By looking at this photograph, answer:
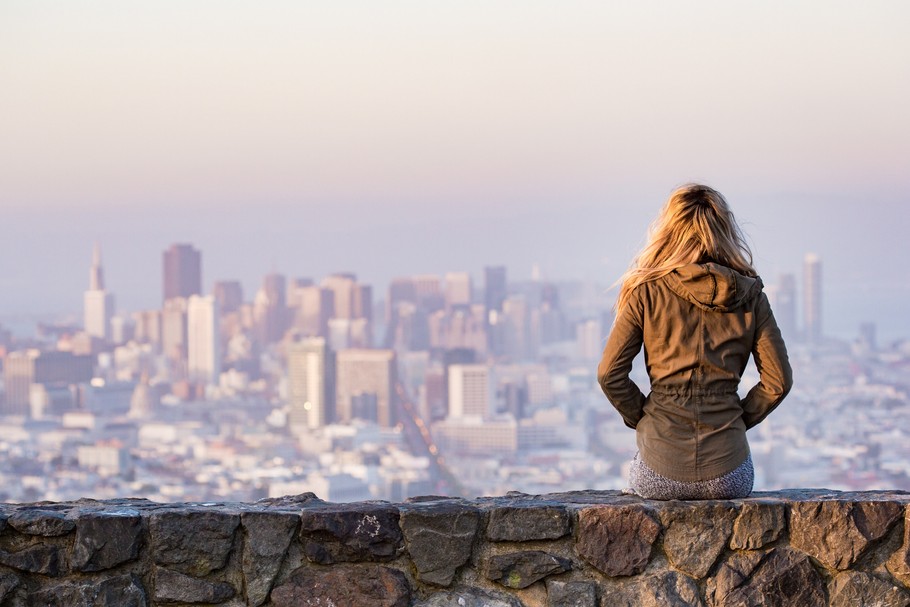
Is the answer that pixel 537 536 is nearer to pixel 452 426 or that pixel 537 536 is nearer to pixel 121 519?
pixel 121 519

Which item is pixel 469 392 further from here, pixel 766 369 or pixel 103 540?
pixel 103 540

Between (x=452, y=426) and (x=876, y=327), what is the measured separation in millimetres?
37241

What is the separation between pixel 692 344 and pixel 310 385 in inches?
3927

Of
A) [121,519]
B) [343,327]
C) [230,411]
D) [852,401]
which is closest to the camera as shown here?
[121,519]

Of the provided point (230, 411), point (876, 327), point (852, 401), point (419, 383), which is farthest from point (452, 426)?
point (876, 327)

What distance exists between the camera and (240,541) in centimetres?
275

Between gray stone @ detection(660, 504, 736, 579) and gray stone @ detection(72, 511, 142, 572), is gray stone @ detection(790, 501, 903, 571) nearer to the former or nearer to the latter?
gray stone @ detection(660, 504, 736, 579)

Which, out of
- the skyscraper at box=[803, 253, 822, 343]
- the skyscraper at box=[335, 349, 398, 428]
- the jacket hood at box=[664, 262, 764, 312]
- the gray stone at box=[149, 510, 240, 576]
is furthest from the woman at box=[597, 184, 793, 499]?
the skyscraper at box=[803, 253, 822, 343]

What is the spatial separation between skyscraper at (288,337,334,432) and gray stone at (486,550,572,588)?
95.7m

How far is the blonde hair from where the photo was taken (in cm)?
283

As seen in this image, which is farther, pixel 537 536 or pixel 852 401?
pixel 852 401

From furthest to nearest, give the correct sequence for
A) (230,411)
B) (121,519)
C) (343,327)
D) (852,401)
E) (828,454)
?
1. (343,327)
2. (230,411)
3. (852,401)
4. (828,454)
5. (121,519)

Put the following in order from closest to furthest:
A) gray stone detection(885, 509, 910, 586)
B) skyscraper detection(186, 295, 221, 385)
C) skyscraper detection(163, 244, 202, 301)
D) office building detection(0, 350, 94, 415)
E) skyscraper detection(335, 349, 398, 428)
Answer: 1. gray stone detection(885, 509, 910, 586)
2. skyscraper detection(335, 349, 398, 428)
3. office building detection(0, 350, 94, 415)
4. skyscraper detection(186, 295, 221, 385)
5. skyscraper detection(163, 244, 202, 301)

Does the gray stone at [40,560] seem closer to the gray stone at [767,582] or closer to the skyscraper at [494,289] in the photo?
the gray stone at [767,582]
